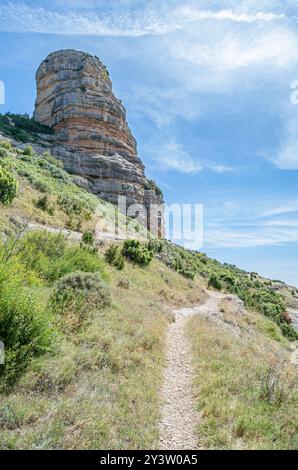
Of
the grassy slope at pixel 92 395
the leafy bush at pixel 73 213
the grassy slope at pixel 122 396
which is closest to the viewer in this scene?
the grassy slope at pixel 92 395

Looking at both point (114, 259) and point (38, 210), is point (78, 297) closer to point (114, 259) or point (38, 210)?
point (114, 259)

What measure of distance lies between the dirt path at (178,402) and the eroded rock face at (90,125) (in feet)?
107

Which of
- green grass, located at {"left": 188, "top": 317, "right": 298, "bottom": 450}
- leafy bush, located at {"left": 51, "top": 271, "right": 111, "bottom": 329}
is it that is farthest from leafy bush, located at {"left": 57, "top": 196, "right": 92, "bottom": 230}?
green grass, located at {"left": 188, "top": 317, "right": 298, "bottom": 450}

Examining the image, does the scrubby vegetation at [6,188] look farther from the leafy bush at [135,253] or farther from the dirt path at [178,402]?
the dirt path at [178,402]

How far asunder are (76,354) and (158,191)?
4586cm

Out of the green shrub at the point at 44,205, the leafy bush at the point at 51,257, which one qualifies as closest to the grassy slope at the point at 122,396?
the leafy bush at the point at 51,257

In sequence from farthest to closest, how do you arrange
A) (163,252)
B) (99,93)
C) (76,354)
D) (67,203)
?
(99,93), (163,252), (67,203), (76,354)

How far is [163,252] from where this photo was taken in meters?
25.9

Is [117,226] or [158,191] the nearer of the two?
[117,226]

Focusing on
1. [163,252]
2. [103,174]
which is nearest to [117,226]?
[163,252]

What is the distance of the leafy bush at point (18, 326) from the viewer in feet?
14.1

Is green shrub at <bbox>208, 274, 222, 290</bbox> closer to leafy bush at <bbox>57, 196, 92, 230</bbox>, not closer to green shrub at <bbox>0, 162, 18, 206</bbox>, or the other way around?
leafy bush at <bbox>57, 196, 92, 230</bbox>

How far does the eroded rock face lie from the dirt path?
107 ft
